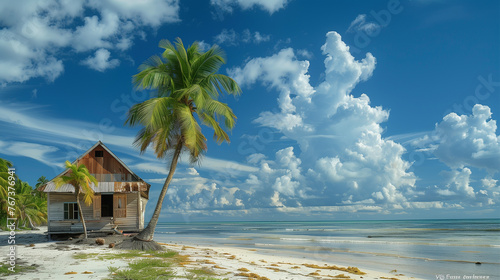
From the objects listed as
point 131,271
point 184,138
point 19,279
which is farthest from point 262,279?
point 184,138

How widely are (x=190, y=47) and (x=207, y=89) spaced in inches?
104

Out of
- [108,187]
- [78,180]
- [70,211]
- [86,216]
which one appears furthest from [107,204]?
[78,180]

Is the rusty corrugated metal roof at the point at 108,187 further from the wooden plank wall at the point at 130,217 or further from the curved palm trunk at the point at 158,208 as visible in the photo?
the curved palm trunk at the point at 158,208

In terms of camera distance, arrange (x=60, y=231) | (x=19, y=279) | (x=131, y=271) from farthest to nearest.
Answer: (x=60, y=231)
(x=131, y=271)
(x=19, y=279)

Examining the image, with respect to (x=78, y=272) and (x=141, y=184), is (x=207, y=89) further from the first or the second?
(x=78, y=272)

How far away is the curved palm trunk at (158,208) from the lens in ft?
58.9

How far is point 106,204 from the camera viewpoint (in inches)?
1069

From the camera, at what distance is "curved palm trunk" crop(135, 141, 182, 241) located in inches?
706

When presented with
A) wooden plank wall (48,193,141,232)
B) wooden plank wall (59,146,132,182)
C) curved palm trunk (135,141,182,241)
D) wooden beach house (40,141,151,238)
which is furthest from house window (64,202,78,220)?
curved palm trunk (135,141,182,241)

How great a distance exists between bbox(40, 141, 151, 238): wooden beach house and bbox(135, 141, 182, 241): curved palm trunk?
3.54m

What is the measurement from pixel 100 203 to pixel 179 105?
8636 mm

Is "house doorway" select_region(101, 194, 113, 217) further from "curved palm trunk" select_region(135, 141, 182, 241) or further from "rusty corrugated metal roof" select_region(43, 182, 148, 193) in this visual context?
"curved palm trunk" select_region(135, 141, 182, 241)

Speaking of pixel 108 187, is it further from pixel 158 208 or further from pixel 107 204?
pixel 107 204

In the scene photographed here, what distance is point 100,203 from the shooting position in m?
22.2
